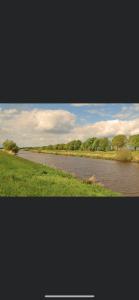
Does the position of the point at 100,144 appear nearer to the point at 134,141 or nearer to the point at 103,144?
the point at 103,144

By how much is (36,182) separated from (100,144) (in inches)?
74.0

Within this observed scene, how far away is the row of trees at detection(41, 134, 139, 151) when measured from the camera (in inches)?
457

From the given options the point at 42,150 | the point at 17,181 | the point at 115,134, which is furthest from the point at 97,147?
the point at 17,181

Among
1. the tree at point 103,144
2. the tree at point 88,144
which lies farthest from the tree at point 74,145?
the tree at point 103,144

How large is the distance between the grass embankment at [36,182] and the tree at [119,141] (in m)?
1.16

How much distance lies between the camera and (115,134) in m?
11.6

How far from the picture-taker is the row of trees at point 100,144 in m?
11.6

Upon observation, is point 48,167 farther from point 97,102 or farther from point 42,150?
point 97,102

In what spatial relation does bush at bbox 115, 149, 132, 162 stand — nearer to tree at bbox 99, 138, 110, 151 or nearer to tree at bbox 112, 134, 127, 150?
tree at bbox 112, 134, 127, 150

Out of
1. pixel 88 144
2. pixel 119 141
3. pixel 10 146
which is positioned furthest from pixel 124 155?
pixel 10 146

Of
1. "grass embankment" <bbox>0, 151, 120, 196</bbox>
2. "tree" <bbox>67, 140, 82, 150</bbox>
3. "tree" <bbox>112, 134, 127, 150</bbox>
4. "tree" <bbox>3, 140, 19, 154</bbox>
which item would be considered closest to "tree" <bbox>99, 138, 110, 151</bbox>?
"tree" <bbox>112, 134, 127, 150</bbox>

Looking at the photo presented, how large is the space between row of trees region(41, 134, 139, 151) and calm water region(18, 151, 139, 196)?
0.28 metres

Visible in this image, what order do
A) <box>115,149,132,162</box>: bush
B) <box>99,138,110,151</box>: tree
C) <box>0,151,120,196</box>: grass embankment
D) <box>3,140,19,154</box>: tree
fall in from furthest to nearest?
<box>115,149,132,162</box>: bush
<box>99,138,110,151</box>: tree
<box>3,140,19,154</box>: tree
<box>0,151,120,196</box>: grass embankment

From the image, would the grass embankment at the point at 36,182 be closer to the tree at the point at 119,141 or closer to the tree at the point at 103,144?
the tree at the point at 103,144
